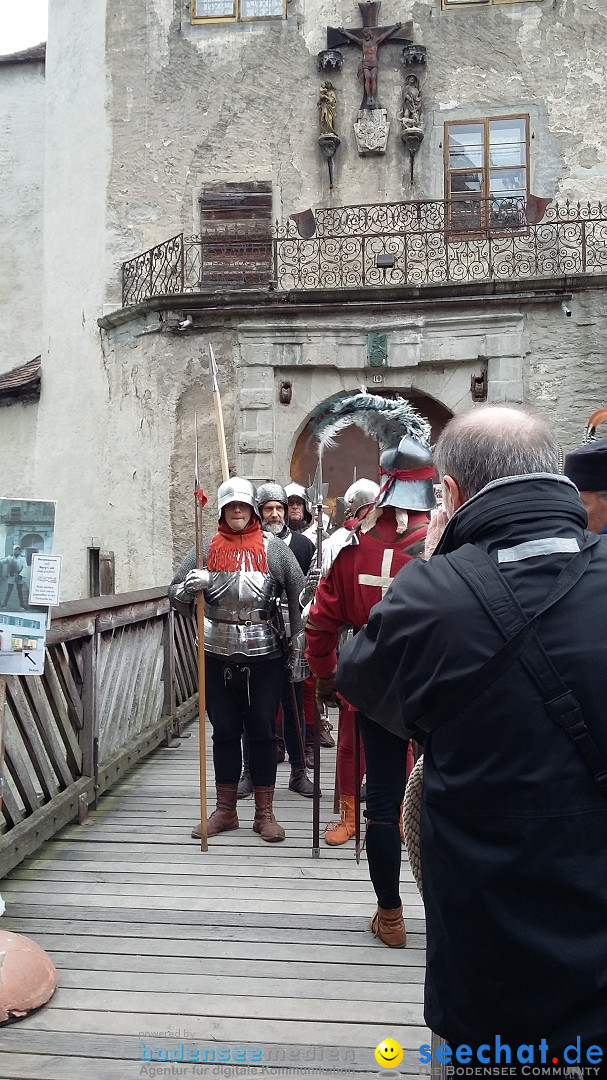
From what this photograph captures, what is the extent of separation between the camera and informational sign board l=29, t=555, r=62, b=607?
326 cm

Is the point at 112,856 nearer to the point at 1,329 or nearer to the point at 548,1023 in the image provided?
the point at 548,1023

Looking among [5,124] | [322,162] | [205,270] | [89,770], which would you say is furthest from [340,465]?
[5,124]

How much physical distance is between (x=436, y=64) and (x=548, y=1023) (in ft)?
42.7

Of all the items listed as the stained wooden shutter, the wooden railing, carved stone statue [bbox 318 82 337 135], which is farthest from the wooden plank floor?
carved stone statue [bbox 318 82 337 135]

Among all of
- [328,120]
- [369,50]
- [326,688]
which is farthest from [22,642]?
[369,50]

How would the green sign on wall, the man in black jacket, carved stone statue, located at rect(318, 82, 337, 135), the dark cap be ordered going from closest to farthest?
the man in black jacket → the dark cap → the green sign on wall → carved stone statue, located at rect(318, 82, 337, 135)

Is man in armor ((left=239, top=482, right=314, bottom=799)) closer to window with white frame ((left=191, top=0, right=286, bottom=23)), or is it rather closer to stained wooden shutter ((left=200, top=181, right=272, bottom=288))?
stained wooden shutter ((left=200, top=181, right=272, bottom=288))

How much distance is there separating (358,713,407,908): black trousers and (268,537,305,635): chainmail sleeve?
1.43 m

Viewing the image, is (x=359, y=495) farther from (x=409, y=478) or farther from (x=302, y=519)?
(x=302, y=519)

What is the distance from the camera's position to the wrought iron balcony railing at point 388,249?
11.5 m

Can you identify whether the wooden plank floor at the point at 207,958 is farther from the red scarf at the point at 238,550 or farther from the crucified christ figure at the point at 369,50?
the crucified christ figure at the point at 369,50

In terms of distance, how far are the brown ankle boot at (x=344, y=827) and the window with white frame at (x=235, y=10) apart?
11.7 meters

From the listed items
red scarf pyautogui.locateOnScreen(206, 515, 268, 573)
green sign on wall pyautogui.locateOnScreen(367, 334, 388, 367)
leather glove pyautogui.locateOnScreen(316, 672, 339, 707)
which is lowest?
leather glove pyautogui.locateOnScreen(316, 672, 339, 707)

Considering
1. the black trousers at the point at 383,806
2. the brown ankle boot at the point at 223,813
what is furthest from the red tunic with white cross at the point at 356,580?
the brown ankle boot at the point at 223,813
